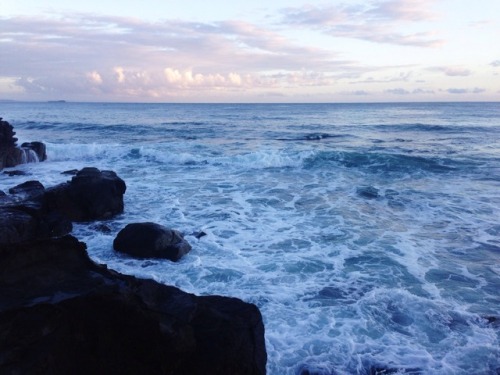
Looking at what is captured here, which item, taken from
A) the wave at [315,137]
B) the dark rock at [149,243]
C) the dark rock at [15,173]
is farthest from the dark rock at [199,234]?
the wave at [315,137]

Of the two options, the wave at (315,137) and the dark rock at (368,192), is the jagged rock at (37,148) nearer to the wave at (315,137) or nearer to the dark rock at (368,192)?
the dark rock at (368,192)

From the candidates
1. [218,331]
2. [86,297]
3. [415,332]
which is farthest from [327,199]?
[86,297]

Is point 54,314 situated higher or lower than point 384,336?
higher

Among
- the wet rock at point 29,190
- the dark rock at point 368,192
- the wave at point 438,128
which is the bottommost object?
the dark rock at point 368,192

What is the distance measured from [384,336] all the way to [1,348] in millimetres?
5814

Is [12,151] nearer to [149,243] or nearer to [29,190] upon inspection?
[29,190]

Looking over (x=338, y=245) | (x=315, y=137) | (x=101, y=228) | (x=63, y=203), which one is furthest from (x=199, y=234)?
(x=315, y=137)

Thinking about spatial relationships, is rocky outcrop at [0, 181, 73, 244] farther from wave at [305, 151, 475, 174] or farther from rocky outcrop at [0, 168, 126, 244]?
wave at [305, 151, 475, 174]

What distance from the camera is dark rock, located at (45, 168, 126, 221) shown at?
1248 centimetres

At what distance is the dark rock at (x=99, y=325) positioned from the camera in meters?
4.23

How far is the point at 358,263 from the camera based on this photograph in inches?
404

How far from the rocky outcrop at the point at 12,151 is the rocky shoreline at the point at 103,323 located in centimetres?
1882

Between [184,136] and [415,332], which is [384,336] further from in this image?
[184,136]

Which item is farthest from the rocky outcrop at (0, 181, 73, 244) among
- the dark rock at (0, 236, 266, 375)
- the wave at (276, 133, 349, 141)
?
the wave at (276, 133, 349, 141)
